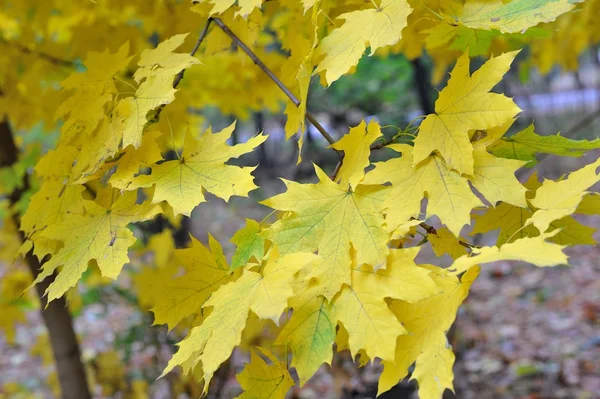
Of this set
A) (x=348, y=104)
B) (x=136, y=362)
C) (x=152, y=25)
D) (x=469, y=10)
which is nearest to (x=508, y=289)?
(x=348, y=104)

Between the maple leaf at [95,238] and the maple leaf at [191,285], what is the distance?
0.10m

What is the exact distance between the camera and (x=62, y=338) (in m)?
2.26

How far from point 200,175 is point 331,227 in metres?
0.24

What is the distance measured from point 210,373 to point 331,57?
50 centimetres

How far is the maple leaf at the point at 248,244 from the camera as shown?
87 centimetres

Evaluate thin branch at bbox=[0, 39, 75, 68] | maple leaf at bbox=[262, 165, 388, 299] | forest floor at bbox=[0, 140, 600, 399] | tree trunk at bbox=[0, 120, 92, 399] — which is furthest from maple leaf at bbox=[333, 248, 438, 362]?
tree trunk at bbox=[0, 120, 92, 399]

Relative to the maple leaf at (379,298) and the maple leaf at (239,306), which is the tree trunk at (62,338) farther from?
the maple leaf at (379,298)

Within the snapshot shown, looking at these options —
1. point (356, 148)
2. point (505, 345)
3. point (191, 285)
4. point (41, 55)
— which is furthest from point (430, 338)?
point (505, 345)

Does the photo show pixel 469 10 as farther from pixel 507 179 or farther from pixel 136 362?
pixel 136 362

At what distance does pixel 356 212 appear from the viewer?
83 cm

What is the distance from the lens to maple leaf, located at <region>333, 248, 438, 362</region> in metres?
0.75

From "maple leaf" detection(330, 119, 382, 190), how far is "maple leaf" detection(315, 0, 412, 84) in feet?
0.32

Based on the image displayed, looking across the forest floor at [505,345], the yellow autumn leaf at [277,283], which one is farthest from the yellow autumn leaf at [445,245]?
the forest floor at [505,345]

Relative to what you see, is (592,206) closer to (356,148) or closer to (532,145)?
(532,145)
